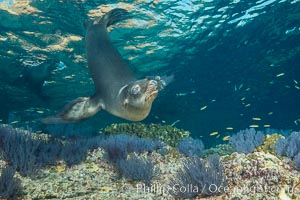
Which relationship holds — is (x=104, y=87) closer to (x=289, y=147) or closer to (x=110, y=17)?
(x=110, y=17)

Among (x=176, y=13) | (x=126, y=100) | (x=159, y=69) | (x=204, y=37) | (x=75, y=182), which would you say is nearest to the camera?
(x=126, y=100)

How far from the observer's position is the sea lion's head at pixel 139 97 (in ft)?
12.0

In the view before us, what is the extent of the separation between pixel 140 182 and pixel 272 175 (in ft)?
8.67

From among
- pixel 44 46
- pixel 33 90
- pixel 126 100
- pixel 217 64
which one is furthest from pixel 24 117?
pixel 126 100

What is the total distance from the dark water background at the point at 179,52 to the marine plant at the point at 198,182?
Result: 34.9ft

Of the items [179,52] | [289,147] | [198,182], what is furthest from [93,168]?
[179,52]

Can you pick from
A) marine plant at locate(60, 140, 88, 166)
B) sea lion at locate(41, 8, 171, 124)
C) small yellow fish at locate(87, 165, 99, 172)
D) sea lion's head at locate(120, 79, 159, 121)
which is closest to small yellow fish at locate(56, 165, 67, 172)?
marine plant at locate(60, 140, 88, 166)

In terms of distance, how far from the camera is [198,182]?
4.52 metres

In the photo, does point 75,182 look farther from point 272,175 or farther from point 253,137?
point 253,137

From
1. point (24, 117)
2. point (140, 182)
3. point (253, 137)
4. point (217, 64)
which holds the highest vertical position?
point (217, 64)

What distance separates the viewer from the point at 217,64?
2327 centimetres

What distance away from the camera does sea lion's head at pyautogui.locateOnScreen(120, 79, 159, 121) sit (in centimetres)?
366

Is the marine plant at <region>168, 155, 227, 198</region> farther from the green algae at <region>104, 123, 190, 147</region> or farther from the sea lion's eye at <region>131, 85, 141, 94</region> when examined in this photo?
the green algae at <region>104, 123, 190, 147</region>

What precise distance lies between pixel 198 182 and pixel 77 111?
2798 mm
